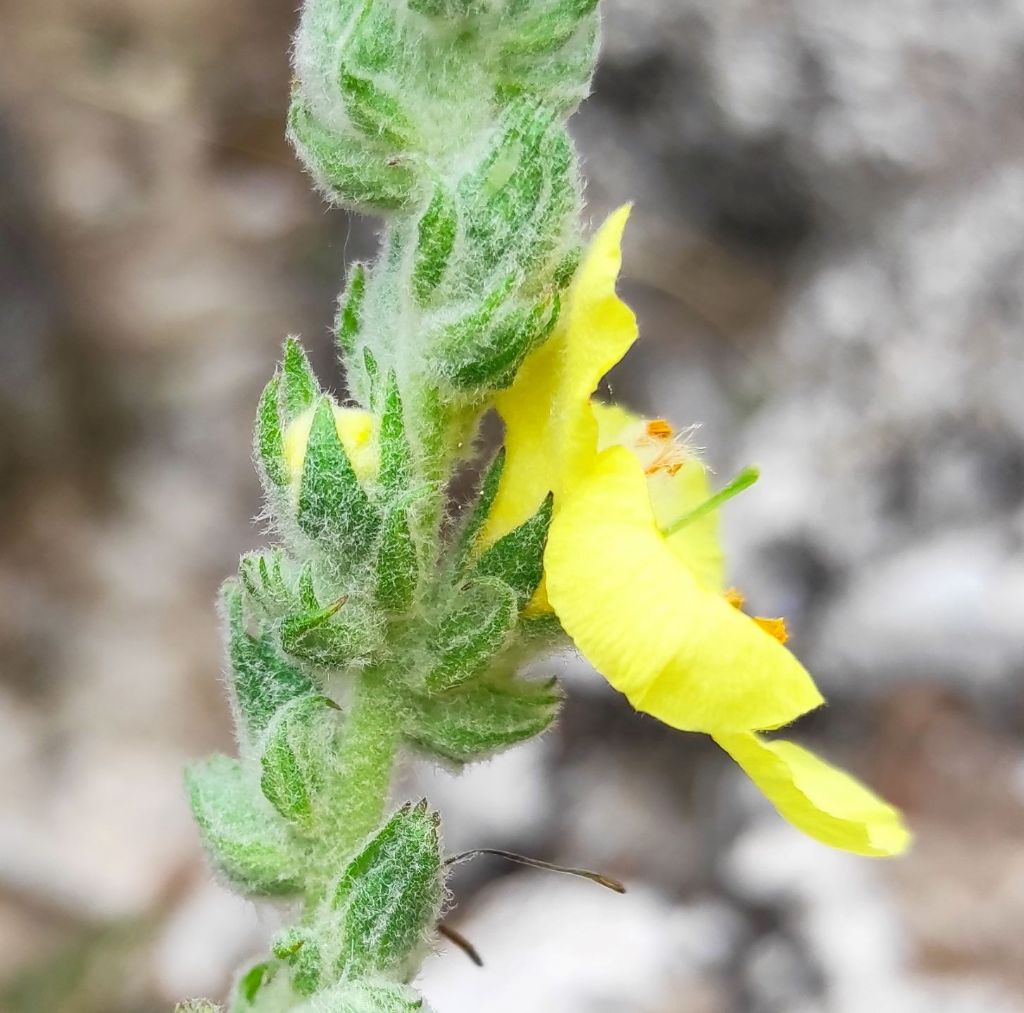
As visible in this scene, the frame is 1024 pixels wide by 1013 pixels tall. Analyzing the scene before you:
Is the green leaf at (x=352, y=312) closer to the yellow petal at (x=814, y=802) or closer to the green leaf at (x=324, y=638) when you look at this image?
the green leaf at (x=324, y=638)

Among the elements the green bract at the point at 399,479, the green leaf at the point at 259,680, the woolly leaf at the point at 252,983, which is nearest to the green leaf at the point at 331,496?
the green bract at the point at 399,479

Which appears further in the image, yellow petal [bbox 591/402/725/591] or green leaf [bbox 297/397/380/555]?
yellow petal [bbox 591/402/725/591]

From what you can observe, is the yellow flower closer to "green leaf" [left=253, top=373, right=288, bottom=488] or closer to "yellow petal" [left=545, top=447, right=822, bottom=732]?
"yellow petal" [left=545, top=447, right=822, bottom=732]

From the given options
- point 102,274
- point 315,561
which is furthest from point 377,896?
point 102,274

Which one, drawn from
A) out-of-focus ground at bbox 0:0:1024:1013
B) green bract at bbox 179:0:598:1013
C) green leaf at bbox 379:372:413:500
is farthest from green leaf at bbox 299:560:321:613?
out-of-focus ground at bbox 0:0:1024:1013

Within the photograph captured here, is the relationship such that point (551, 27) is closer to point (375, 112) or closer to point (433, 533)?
point (375, 112)

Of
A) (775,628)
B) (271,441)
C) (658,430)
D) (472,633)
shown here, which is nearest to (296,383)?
(271,441)

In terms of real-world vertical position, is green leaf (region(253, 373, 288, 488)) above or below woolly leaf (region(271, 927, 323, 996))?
above

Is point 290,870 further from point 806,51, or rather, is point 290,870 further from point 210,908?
point 806,51
